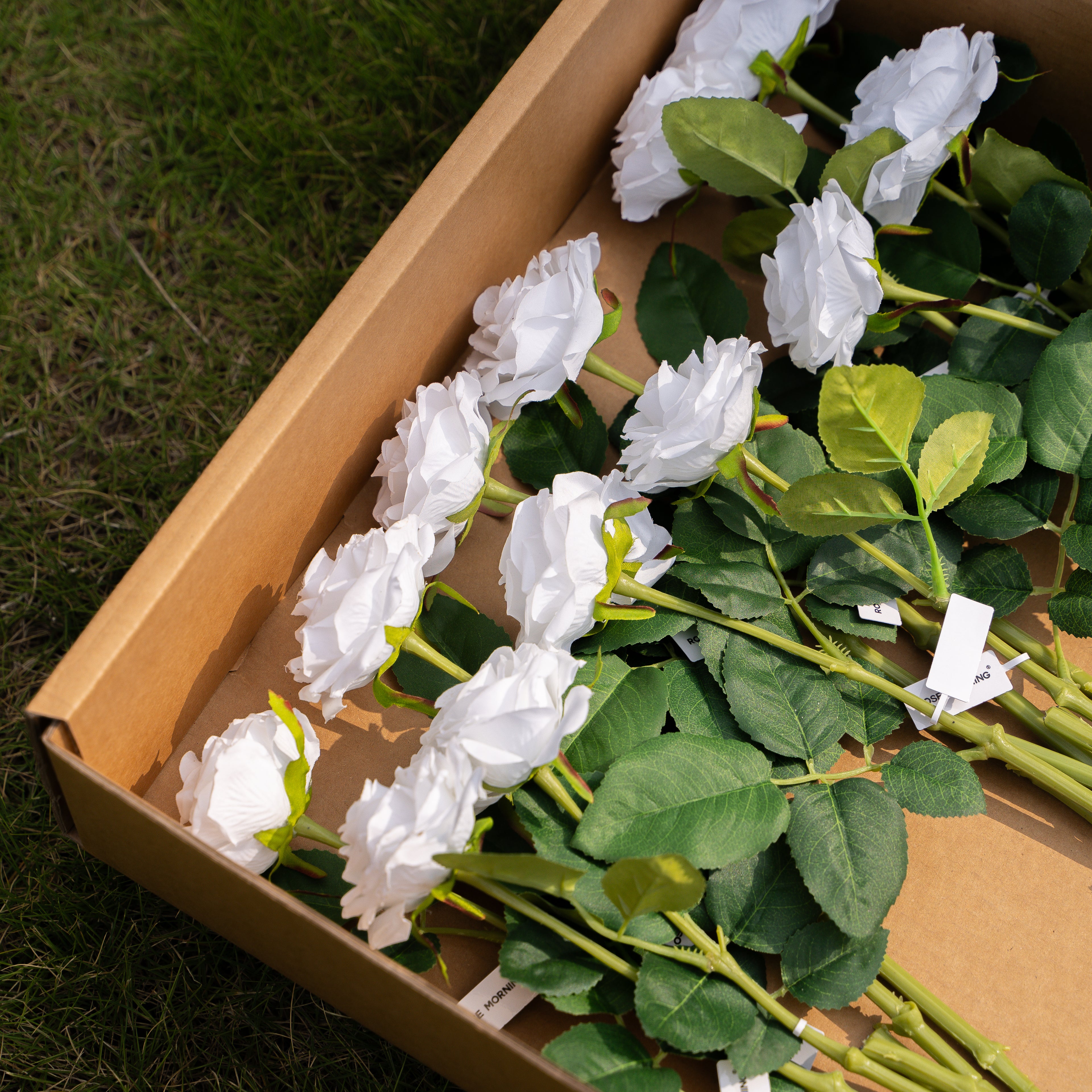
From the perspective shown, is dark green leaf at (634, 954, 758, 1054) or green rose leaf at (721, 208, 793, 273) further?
green rose leaf at (721, 208, 793, 273)

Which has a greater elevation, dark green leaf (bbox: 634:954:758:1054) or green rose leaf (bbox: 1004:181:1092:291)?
green rose leaf (bbox: 1004:181:1092:291)

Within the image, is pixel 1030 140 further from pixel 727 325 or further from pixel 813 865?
pixel 813 865

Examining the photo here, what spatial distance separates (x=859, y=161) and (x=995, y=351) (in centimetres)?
19

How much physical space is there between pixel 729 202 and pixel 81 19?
0.85 m

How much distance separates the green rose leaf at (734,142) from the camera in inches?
29.6

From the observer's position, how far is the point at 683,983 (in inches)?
23.3

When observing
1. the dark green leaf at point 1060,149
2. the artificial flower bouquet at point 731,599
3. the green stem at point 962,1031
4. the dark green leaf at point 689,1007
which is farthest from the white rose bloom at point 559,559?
the dark green leaf at point 1060,149

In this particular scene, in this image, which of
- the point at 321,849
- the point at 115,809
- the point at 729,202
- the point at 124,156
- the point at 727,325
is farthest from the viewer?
the point at 124,156

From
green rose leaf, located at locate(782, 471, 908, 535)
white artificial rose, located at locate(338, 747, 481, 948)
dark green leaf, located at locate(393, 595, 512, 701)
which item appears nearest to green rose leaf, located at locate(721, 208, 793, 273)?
green rose leaf, located at locate(782, 471, 908, 535)

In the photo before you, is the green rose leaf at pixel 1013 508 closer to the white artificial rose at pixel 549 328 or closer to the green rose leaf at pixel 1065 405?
the green rose leaf at pixel 1065 405

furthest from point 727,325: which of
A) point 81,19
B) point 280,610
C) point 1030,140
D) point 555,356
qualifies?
point 81,19

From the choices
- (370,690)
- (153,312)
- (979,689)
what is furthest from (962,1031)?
(153,312)

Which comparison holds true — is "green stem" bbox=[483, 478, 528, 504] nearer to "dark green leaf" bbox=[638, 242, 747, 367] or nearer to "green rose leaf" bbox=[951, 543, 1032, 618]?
"dark green leaf" bbox=[638, 242, 747, 367]

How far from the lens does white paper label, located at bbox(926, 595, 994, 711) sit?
694 mm
